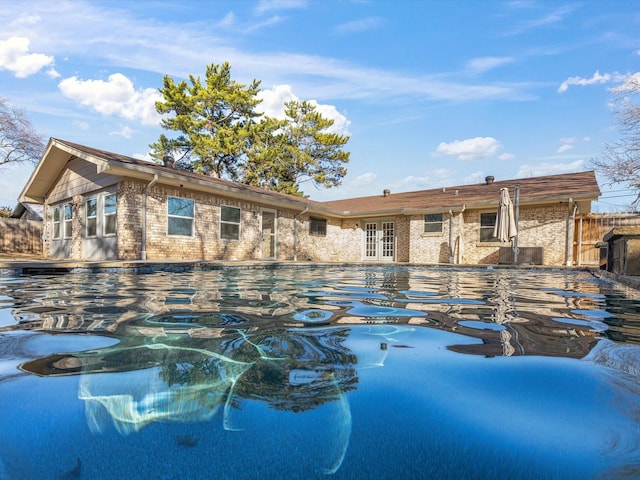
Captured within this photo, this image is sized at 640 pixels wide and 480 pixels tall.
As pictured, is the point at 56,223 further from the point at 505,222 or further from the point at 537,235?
the point at 537,235

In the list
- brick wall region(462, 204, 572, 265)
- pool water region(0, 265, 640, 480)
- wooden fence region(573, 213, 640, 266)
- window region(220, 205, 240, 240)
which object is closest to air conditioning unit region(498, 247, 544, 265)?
brick wall region(462, 204, 572, 265)

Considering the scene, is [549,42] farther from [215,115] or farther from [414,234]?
[215,115]

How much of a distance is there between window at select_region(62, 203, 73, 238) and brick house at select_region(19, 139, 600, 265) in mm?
36

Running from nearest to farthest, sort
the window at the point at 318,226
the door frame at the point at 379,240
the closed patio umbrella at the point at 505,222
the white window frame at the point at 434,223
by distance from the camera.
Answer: the closed patio umbrella at the point at 505,222
the white window frame at the point at 434,223
the window at the point at 318,226
the door frame at the point at 379,240

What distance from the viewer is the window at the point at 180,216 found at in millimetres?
10539

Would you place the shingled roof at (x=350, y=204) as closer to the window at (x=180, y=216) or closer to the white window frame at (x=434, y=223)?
the white window frame at (x=434, y=223)

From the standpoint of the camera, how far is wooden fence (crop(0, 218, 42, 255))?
591 inches

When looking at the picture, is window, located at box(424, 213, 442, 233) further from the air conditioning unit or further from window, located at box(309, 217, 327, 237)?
window, located at box(309, 217, 327, 237)

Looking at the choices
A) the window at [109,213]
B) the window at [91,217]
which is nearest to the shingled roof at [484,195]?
the window at [109,213]

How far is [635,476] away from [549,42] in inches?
578

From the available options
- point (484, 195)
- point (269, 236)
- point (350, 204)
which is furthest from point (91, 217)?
point (484, 195)

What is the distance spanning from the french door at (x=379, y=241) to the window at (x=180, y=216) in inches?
343

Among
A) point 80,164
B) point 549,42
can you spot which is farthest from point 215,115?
point 549,42

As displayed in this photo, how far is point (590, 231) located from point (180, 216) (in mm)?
13956
